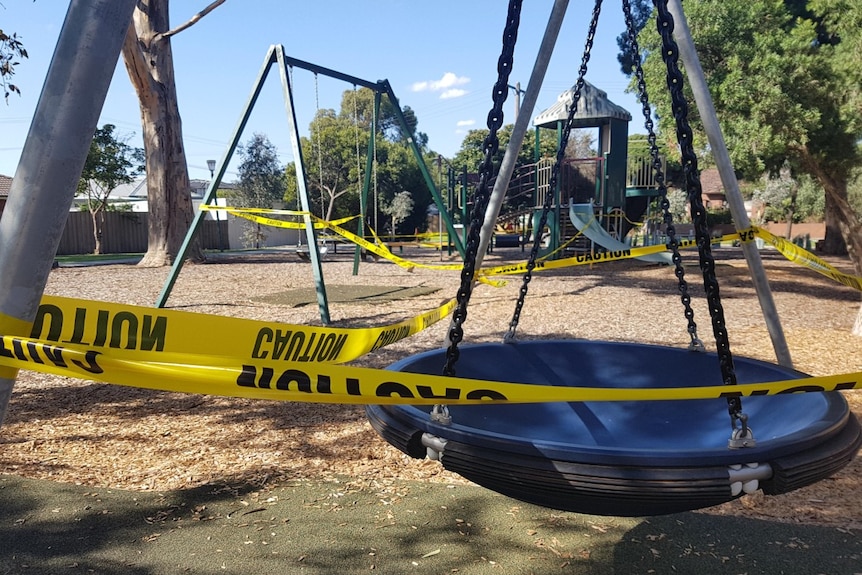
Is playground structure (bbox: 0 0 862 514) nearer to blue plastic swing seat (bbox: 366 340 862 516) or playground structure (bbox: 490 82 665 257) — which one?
blue plastic swing seat (bbox: 366 340 862 516)

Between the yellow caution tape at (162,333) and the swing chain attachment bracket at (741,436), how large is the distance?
1.38 m

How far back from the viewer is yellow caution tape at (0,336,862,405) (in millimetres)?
1360

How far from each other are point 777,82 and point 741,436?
9.71 meters

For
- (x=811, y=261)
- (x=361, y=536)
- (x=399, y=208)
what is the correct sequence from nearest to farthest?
(x=361, y=536) < (x=811, y=261) < (x=399, y=208)

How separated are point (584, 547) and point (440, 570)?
2.14 ft

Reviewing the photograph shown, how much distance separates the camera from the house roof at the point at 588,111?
52.1 ft

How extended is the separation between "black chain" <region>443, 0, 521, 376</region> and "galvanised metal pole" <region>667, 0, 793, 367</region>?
1542mm

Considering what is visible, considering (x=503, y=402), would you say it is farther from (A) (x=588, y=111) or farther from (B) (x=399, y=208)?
(B) (x=399, y=208)

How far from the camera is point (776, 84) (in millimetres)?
9453

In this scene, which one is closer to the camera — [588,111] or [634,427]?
[634,427]

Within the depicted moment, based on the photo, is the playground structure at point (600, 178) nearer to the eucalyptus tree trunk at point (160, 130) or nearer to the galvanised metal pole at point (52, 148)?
the eucalyptus tree trunk at point (160, 130)

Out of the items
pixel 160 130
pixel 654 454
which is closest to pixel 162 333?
pixel 654 454

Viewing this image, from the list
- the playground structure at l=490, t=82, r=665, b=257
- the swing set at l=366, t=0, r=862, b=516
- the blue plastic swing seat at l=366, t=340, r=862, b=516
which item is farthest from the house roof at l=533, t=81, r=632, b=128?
the blue plastic swing seat at l=366, t=340, r=862, b=516

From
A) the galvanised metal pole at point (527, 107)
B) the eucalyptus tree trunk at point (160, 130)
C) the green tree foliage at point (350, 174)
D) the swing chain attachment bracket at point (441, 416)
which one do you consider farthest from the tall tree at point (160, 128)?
the green tree foliage at point (350, 174)
